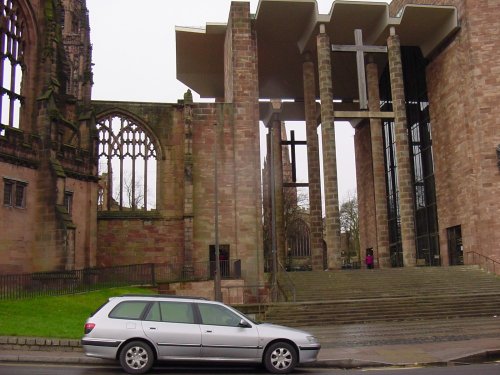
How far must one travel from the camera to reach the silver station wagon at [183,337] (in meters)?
10.8

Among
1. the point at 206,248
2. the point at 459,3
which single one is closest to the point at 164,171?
the point at 206,248

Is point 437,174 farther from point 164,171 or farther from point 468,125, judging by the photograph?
point 164,171

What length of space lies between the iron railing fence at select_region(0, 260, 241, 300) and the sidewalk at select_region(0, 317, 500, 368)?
10317mm

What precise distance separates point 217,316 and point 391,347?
5.31m

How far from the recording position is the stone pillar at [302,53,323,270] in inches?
1422

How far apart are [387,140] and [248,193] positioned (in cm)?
1834

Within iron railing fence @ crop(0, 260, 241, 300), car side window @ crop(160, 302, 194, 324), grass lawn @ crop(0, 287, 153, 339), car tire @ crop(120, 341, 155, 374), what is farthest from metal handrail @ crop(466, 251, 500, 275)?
car tire @ crop(120, 341, 155, 374)

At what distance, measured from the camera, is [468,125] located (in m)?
33.9

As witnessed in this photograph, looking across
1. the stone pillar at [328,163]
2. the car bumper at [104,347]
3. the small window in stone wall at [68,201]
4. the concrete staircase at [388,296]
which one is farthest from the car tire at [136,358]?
the stone pillar at [328,163]

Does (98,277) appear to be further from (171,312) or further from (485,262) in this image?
(485,262)

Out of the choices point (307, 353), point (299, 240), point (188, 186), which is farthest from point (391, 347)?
point (299, 240)

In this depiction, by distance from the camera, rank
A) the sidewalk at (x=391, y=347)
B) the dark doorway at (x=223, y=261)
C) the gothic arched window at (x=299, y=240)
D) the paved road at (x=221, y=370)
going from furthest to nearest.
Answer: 1. the gothic arched window at (x=299, y=240)
2. the dark doorway at (x=223, y=261)
3. the sidewalk at (x=391, y=347)
4. the paved road at (x=221, y=370)

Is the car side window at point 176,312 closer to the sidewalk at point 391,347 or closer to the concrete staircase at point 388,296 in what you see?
the sidewalk at point 391,347

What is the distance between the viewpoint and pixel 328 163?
111 feet
